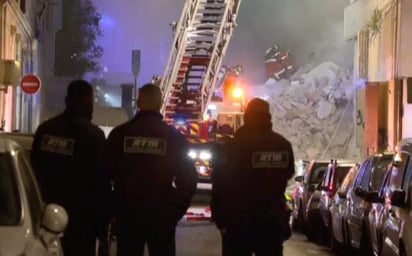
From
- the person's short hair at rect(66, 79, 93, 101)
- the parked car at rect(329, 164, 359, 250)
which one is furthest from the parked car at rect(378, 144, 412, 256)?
the person's short hair at rect(66, 79, 93, 101)

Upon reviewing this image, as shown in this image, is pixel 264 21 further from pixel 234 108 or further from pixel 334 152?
pixel 234 108

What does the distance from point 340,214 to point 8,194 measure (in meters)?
9.26

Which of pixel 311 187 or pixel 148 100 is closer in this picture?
pixel 148 100

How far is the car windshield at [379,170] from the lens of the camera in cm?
1239

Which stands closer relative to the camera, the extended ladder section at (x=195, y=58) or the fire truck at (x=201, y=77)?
the fire truck at (x=201, y=77)

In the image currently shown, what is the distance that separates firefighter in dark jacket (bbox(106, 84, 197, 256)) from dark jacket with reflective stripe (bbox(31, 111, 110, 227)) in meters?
0.26

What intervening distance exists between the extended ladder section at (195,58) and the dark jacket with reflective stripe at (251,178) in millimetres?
18992

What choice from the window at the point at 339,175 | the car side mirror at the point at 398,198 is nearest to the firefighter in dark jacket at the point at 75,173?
the car side mirror at the point at 398,198

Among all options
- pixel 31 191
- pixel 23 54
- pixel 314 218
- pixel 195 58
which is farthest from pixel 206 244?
pixel 23 54

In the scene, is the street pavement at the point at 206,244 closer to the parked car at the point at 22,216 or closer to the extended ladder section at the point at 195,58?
the parked car at the point at 22,216

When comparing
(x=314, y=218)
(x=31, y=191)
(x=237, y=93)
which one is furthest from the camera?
(x=237, y=93)

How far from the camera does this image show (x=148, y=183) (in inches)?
264

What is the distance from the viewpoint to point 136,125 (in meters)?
6.85

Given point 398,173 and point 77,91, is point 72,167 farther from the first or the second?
point 398,173
